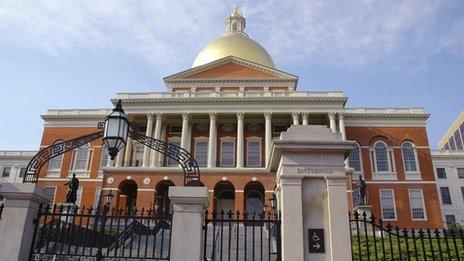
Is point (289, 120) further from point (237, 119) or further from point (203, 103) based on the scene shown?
point (203, 103)

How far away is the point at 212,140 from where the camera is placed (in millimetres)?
43250

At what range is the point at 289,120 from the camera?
4544cm

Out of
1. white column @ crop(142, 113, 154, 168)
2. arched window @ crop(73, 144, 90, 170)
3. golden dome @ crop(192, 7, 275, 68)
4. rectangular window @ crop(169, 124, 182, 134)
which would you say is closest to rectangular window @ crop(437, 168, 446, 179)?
golden dome @ crop(192, 7, 275, 68)

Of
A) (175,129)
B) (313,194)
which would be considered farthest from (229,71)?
(313,194)

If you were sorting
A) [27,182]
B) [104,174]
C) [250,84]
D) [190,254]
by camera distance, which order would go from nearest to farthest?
1. [190,254]
2. [27,182]
3. [104,174]
4. [250,84]

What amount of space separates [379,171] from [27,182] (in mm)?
40505

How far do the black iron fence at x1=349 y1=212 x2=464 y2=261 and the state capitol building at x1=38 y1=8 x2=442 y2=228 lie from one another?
23291mm

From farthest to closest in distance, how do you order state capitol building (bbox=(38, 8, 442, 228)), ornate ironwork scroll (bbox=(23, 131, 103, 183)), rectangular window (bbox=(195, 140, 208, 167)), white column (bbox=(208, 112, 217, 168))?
1. rectangular window (bbox=(195, 140, 208, 167))
2. white column (bbox=(208, 112, 217, 168))
3. state capitol building (bbox=(38, 8, 442, 228))
4. ornate ironwork scroll (bbox=(23, 131, 103, 183))

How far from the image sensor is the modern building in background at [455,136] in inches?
3654

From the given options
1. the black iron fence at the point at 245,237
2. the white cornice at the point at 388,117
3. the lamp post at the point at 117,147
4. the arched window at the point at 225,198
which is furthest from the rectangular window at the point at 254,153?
the lamp post at the point at 117,147

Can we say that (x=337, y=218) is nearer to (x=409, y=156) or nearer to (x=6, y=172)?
(x=409, y=156)

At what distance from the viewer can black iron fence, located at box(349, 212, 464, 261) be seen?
7.06 m

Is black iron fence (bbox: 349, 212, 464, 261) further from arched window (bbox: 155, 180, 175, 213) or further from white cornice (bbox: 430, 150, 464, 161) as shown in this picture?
white cornice (bbox: 430, 150, 464, 161)

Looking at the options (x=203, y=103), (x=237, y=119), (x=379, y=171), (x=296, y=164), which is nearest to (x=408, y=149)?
(x=379, y=171)
